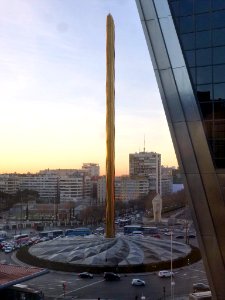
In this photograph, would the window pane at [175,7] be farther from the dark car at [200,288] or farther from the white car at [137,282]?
the white car at [137,282]

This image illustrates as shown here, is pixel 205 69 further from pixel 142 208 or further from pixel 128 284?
pixel 142 208

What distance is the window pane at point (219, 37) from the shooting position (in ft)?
44.1

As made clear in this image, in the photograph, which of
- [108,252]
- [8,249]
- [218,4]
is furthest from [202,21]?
[8,249]

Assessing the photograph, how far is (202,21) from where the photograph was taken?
1363 centimetres

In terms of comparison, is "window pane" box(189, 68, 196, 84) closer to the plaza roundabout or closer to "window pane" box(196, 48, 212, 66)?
"window pane" box(196, 48, 212, 66)

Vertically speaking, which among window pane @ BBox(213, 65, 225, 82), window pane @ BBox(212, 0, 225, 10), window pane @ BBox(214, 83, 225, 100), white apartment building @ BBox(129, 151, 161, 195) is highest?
white apartment building @ BBox(129, 151, 161, 195)

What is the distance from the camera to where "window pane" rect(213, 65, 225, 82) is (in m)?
13.5

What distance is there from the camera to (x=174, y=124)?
14172 mm

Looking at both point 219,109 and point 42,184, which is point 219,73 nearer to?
point 219,109

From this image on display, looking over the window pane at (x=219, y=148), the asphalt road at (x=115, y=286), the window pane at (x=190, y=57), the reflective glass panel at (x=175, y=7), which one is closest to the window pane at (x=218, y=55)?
the window pane at (x=190, y=57)

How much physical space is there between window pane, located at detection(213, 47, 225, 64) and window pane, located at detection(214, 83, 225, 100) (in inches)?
26.8

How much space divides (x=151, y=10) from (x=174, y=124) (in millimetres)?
3590

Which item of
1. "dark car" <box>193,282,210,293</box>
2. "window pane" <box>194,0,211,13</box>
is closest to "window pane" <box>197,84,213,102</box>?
"window pane" <box>194,0,211,13</box>

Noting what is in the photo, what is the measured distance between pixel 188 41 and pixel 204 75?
3.77 ft
